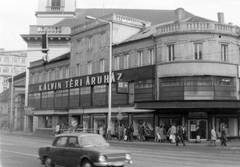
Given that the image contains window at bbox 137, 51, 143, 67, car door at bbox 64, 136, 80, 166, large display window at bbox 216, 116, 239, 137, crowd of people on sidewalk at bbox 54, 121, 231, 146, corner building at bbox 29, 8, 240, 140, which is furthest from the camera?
window at bbox 137, 51, 143, 67

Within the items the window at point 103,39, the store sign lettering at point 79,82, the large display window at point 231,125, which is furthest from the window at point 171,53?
the window at point 103,39

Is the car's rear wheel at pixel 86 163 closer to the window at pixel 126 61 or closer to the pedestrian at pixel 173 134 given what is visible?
the pedestrian at pixel 173 134

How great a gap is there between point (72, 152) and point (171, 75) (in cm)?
2099

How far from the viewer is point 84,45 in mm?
43969

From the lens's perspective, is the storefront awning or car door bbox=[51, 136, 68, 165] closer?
car door bbox=[51, 136, 68, 165]

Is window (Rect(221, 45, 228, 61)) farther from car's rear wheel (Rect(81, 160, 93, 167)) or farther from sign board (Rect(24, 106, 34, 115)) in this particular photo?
sign board (Rect(24, 106, 34, 115))

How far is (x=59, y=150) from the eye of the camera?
12664 mm

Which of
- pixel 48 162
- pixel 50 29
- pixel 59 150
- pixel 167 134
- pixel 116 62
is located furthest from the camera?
pixel 50 29

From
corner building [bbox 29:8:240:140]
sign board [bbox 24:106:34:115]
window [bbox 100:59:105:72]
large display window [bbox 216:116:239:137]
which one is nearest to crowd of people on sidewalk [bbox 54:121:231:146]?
corner building [bbox 29:8:240:140]

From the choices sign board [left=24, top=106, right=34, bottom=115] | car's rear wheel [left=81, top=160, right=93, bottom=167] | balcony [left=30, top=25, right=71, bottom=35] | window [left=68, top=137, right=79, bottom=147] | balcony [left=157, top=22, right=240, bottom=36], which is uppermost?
balcony [left=30, top=25, right=71, bottom=35]

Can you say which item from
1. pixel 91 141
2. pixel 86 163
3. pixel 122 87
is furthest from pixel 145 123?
pixel 86 163

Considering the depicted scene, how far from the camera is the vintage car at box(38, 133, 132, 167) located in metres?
11.3

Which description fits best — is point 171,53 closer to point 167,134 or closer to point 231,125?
point 167,134

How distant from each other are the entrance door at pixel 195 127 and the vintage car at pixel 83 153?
65.4ft
